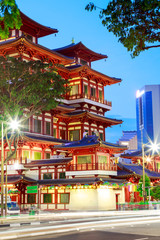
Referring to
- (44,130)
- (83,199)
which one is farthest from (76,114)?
(83,199)

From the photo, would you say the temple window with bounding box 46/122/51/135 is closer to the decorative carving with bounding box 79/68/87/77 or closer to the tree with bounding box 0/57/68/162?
the decorative carving with bounding box 79/68/87/77

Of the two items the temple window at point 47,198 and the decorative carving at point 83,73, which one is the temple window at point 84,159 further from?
the decorative carving at point 83,73

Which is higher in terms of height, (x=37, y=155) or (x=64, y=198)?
(x=37, y=155)

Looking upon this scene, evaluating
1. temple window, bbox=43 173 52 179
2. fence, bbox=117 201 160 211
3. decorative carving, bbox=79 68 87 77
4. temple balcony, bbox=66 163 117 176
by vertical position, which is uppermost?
decorative carving, bbox=79 68 87 77

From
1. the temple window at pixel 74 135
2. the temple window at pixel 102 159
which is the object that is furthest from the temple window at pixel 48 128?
the temple window at pixel 102 159

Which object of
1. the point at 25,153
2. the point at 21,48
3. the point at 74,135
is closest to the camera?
the point at 25,153

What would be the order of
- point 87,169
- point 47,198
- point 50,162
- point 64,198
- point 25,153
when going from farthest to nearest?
point 25,153 → point 47,198 → point 50,162 → point 64,198 → point 87,169

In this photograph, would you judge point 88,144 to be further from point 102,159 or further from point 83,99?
point 83,99

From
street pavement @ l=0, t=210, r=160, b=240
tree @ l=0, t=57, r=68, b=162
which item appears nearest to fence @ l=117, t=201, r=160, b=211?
street pavement @ l=0, t=210, r=160, b=240

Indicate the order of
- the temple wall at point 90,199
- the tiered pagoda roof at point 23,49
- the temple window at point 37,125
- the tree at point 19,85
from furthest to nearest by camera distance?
the temple window at point 37,125
the tiered pagoda roof at point 23,49
the temple wall at point 90,199
the tree at point 19,85

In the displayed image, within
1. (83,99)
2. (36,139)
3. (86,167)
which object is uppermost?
(83,99)

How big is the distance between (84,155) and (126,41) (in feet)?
107

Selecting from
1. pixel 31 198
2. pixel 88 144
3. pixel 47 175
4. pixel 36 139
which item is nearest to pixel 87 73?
pixel 36 139

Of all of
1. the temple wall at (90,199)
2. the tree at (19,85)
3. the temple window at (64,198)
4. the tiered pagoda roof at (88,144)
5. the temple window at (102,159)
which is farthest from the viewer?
the temple window at (102,159)
